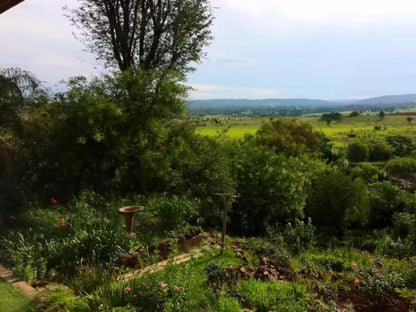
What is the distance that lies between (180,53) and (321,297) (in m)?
7.02

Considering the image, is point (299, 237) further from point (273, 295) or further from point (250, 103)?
point (250, 103)

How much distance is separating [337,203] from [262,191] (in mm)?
2400

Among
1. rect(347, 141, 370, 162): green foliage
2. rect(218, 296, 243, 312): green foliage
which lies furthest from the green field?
rect(218, 296, 243, 312): green foliage

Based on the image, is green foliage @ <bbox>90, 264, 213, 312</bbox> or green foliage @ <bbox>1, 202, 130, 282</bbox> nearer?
green foliage @ <bbox>90, 264, 213, 312</bbox>

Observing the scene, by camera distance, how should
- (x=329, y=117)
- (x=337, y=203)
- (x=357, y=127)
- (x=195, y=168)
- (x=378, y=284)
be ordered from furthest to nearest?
(x=329, y=117), (x=357, y=127), (x=337, y=203), (x=195, y=168), (x=378, y=284)

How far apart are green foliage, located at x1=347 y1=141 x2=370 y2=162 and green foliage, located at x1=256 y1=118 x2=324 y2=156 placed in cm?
945

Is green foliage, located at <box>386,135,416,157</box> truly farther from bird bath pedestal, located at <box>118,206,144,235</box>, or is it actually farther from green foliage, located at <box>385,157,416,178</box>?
bird bath pedestal, located at <box>118,206,144,235</box>

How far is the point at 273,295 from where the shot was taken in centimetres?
350

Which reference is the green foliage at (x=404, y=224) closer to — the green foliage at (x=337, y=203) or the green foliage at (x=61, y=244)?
the green foliage at (x=337, y=203)

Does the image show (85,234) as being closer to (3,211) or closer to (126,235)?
(126,235)

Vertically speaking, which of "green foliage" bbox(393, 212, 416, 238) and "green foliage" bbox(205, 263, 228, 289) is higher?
"green foliage" bbox(205, 263, 228, 289)

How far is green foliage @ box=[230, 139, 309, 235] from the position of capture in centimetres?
748

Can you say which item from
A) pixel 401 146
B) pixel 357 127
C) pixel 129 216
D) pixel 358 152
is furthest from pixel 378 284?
pixel 357 127

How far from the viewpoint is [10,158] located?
5.98 meters
